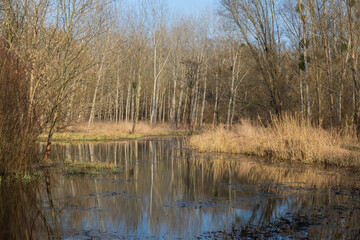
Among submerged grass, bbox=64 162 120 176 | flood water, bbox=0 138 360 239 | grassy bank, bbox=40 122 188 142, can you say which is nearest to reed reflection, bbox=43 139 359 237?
flood water, bbox=0 138 360 239

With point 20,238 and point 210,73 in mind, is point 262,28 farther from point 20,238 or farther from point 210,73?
point 210,73

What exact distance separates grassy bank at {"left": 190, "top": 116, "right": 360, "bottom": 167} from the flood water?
4.24 feet

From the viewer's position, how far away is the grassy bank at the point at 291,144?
509 inches

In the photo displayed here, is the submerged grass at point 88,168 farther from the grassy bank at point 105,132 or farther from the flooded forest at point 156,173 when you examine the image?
the grassy bank at point 105,132

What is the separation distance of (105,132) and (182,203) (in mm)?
19389

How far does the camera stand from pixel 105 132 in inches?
1040

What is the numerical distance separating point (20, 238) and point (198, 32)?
3396cm

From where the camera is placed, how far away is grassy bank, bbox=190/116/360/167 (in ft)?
Answer: 42.4

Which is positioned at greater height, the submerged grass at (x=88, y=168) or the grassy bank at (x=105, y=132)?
the grassy bank at (x=105, y=132)

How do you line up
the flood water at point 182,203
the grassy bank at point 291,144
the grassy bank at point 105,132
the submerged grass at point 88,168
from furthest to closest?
1. the grassy bank at point 105,132
2. the grassy bank at point 291,144
3. the submerged grass at point 88,168
4. the flood water at point 182,203

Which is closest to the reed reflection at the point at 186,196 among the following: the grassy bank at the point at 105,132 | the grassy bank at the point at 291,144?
the grassy bank at the point at 291,144

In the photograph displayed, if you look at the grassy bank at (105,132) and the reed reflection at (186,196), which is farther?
the grassy bank at (105,132)

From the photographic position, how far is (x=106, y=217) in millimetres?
6520

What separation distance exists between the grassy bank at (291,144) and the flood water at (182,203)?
4.24ft
